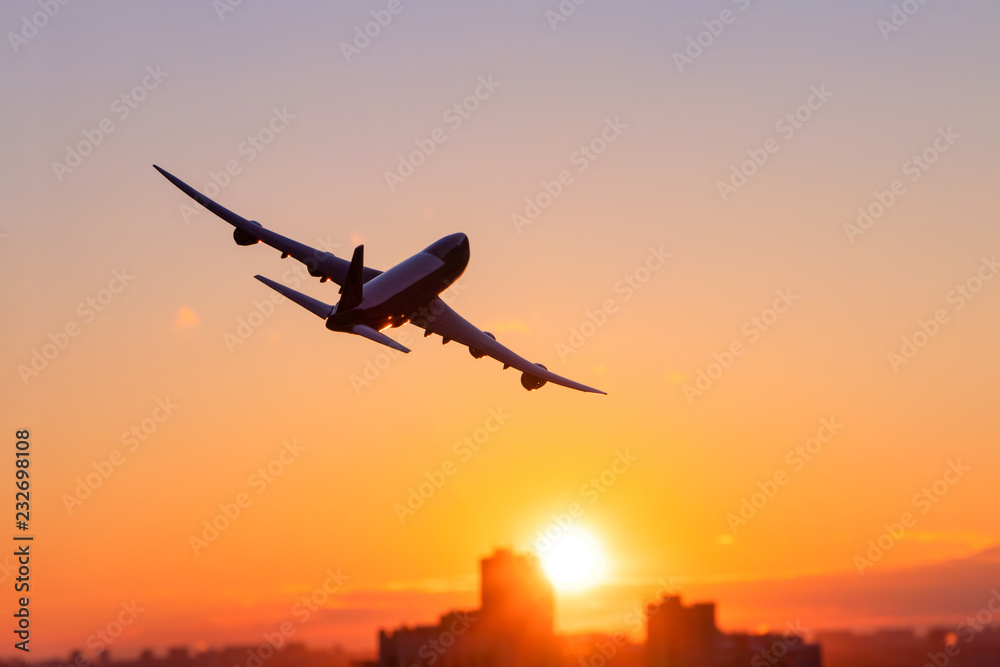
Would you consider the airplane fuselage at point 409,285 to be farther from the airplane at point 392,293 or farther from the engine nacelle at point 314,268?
the engine nacelle at point 314,268

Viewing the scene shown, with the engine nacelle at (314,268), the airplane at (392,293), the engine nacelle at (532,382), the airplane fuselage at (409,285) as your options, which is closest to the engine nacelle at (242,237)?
the airplane at (392,293)

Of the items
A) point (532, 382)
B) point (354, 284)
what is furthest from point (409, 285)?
point (532, 382)

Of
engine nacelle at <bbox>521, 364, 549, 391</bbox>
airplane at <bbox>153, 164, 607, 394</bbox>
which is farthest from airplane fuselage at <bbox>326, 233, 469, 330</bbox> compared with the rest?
engine nacelle at <bbox>521, 364, 549, 391</bbox>

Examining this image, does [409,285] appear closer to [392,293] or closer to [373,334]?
[392,293]

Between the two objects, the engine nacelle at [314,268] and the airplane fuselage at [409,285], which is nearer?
the airplane fuselage at [409,285]

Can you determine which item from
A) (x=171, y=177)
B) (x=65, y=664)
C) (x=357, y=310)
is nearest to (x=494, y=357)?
(x=357, y=310)

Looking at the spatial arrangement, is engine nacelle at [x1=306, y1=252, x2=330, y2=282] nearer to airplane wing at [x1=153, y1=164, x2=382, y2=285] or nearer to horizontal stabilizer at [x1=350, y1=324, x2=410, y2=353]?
airplane wing at [x1=153, y1=164, x2=382, y2=285]
